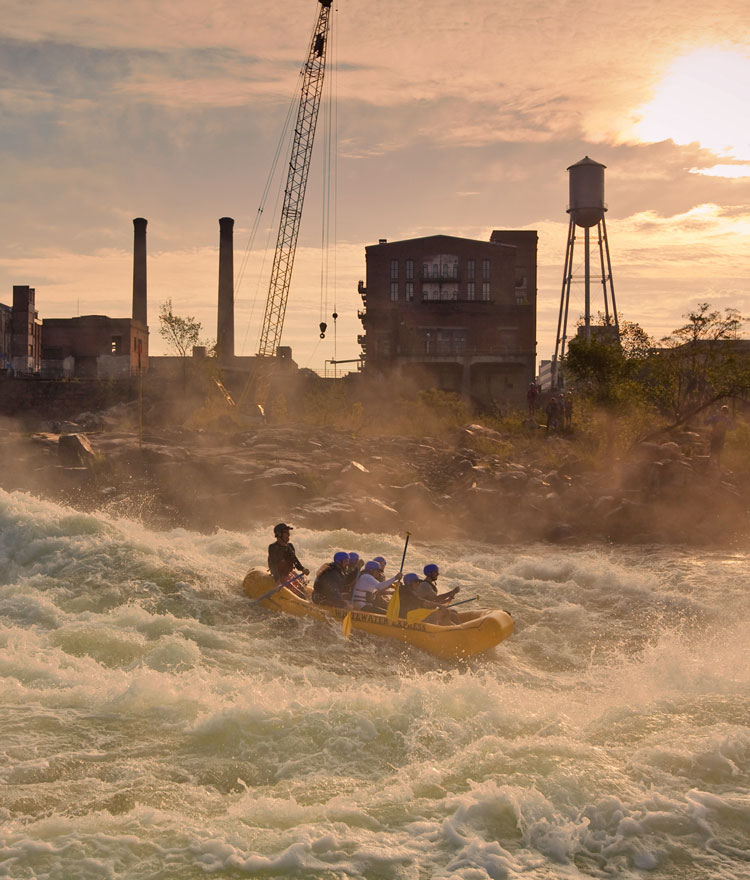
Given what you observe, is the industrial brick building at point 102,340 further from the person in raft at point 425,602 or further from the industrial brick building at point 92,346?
the person in raft at point 425,602

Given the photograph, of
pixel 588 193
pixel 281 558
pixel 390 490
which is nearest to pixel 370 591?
pixel 281 558

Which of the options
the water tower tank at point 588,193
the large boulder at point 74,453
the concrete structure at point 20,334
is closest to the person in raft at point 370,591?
the large boulder at point 74,453

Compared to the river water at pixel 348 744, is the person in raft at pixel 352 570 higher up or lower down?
higher up

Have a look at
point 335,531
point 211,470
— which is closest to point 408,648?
point 335,531

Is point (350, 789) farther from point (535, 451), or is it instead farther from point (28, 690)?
point (535, 451)

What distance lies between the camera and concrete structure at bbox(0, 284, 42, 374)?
2131 inches

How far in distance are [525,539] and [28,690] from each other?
1611cm

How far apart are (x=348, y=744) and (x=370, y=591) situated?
14.1 ft

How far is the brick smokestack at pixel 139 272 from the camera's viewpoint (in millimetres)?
53125

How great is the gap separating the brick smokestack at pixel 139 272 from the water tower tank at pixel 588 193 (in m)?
25.5

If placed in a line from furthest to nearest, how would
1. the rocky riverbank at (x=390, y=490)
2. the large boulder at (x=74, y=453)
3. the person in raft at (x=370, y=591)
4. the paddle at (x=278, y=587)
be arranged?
the large boulder at (x=74, y=453) → the rocky riverbank at (x=390, y=490) → the paddle at (x=278, y=587) → the person in raft at (x=370, y=591)

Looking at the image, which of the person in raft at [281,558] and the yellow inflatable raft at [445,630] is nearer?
the yellow inflatable raft at [445,630]

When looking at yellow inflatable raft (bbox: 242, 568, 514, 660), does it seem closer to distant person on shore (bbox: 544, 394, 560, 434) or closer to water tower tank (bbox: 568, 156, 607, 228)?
distant person on shore (bbox: 544, 394, 560, 434)

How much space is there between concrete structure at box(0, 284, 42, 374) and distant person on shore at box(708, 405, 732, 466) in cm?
4159
